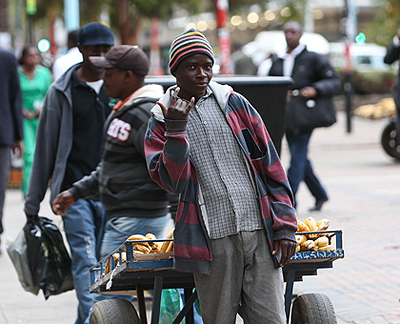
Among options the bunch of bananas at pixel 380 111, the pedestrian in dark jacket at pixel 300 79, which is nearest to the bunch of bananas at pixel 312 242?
the pedestrian in dark jacket at pixel 300 79

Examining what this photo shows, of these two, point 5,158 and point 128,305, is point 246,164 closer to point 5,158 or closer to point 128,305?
point 128,305

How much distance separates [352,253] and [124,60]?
11.9ft

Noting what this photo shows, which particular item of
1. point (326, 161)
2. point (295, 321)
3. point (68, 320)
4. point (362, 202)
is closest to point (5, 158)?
point (68, 320)

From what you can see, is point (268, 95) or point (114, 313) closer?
point (114, 313)

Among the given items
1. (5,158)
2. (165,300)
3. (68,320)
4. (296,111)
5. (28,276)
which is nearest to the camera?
(165,300)

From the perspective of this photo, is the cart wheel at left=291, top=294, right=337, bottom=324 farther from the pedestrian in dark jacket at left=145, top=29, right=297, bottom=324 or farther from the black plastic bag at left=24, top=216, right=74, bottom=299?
the black plastic bag at left=24, top=216, right=74, bottom=299

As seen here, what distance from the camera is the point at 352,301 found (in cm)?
599

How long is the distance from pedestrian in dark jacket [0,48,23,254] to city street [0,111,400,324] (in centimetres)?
93

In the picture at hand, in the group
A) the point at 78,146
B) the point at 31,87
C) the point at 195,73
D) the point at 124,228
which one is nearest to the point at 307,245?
the point at 195,73

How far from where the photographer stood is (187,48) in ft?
11.4

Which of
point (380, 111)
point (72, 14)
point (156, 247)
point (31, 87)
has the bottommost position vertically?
point (380, 111)

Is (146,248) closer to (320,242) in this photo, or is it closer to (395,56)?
(320,242)

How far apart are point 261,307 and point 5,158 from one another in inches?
171

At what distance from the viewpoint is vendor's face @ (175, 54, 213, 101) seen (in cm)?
347
